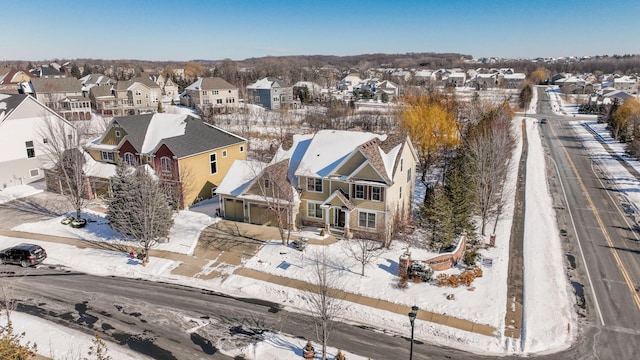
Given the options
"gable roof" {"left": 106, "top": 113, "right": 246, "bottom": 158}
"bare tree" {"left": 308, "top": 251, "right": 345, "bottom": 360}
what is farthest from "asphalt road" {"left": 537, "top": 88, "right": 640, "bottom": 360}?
"gable roof" {"left": 106, "top": 113, "right": 246, "bottom": 158}

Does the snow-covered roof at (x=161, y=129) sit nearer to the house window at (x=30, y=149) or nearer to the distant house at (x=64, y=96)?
the house window at (x=30, y=149)


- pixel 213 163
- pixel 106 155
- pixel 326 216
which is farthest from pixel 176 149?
pixel 326 216

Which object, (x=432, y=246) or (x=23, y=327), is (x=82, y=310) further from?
(x=432, y=246)

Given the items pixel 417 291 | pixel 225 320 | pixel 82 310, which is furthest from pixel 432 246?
pixel 82 310

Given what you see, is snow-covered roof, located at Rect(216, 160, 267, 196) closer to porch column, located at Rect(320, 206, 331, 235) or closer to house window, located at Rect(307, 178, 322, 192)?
house window, located at Rect(307, 178, 322, 192)

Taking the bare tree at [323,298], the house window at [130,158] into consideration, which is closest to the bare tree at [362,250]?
the bare tree at [323,298]
